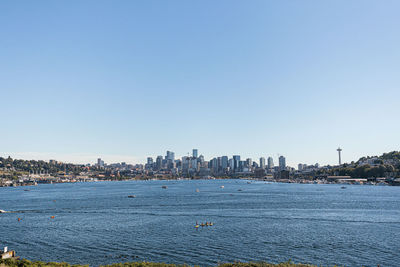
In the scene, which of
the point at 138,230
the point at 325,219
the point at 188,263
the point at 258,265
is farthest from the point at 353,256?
the point at 138,230

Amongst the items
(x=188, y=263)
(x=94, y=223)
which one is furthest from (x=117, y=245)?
(x=94, y=223)

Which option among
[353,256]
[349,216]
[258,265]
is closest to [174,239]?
[258,265]

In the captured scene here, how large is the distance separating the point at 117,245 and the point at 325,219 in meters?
53.1

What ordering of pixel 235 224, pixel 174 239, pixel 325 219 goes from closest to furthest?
pixel 174 239 → pixel 235 224 → pixel 325 219

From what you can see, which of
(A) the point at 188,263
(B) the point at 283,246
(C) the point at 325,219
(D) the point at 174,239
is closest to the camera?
(A) the point at 188,263

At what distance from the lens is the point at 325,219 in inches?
3179

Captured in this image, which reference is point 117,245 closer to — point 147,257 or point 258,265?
point 147,257

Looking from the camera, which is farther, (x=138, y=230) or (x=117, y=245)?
(x=138, y=230)

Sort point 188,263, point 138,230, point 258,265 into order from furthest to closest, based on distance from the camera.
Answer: point 138,230, point 188,263, point 258,265

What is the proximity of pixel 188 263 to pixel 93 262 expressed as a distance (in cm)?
1354

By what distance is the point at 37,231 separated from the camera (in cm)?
7069

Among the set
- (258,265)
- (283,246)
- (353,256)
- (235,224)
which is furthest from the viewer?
(235,224)

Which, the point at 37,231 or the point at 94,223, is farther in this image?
the point at 94,223

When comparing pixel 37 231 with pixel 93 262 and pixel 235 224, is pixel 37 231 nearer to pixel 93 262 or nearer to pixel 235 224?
pixel 93 262
